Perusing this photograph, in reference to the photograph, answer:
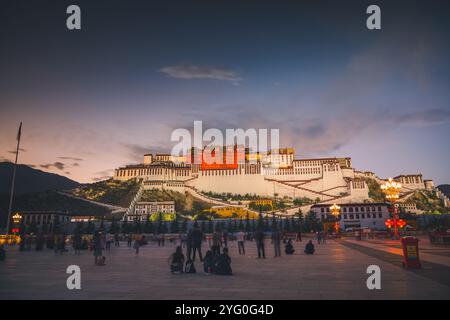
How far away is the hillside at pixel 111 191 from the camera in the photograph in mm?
103287

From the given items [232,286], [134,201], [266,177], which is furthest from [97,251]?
[266,177]

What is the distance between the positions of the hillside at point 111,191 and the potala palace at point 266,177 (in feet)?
15.8

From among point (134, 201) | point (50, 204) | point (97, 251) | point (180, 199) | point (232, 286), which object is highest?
point (180, 199)

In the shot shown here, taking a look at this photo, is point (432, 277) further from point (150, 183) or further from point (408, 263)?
point (150, 183)

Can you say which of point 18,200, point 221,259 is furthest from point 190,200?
point 221,259

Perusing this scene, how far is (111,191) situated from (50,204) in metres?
20.7

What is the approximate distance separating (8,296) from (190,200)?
102019 mm

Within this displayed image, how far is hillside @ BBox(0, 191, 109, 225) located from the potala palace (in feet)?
80.1

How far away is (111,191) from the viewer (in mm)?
112062

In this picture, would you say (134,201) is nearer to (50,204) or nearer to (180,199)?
(180,199)

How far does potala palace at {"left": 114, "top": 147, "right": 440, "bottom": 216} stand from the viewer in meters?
112

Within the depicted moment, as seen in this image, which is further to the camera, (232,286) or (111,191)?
(111,191)

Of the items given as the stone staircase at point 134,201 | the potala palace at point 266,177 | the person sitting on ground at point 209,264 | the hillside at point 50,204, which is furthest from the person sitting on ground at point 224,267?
the potala palace at point 266,177

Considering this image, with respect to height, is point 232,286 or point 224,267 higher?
point 224,267
